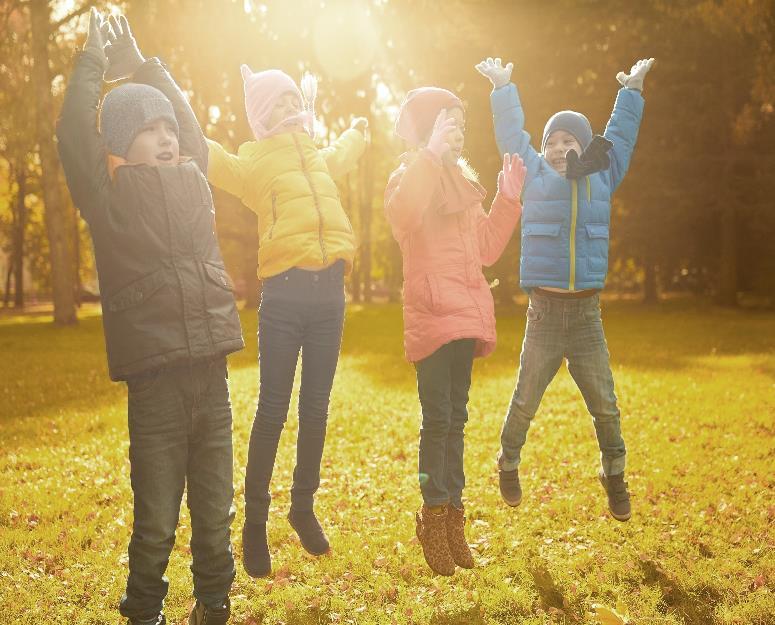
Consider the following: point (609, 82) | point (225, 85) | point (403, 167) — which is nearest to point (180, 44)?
point (225, 85)

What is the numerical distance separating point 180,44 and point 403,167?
21217 millimetres

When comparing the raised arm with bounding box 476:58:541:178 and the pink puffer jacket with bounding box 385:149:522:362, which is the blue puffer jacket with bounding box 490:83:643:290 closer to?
the raised arm with bounding box 476:58:541:178

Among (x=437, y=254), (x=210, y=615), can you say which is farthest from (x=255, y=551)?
(x=437, y=254)

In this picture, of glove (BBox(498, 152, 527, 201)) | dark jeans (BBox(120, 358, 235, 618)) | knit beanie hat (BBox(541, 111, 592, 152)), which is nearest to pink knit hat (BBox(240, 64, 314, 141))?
glove (BBox(498, 152, 527, 201))

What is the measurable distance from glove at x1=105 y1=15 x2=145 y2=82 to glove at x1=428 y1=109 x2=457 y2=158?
1598 millimetres

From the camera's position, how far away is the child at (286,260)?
425 centimetres

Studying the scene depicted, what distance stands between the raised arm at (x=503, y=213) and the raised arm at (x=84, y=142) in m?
2.32

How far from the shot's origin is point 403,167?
4.42 metres

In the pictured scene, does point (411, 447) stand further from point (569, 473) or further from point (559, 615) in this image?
point (559, 615)

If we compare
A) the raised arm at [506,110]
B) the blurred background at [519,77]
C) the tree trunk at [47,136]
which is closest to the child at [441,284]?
the raised arm at [506,110]

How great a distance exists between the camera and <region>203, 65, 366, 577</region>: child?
167 inches

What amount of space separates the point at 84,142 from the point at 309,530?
8.75 ft

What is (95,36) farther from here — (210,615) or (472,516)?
(472,516)

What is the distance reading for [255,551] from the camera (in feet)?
14.6
